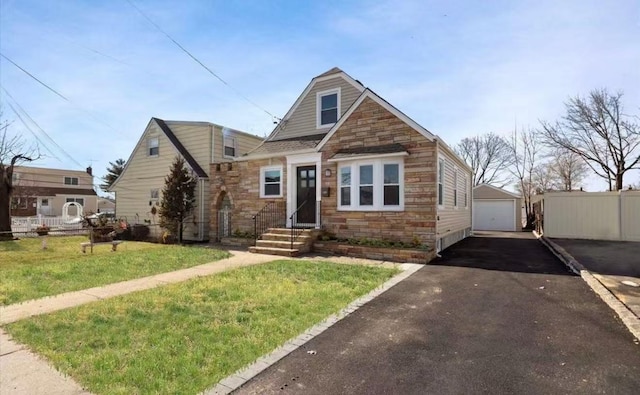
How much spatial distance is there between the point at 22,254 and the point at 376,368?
13307 millimetres

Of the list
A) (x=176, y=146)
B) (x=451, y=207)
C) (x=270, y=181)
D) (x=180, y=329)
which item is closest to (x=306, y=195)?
(x=270, y=181)

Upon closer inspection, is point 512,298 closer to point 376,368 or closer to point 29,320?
point 376,368

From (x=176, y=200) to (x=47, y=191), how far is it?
31659 millimetres

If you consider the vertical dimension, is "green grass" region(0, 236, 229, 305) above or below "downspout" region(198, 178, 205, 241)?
below

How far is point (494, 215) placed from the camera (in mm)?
23688

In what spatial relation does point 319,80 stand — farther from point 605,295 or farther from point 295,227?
point 605,295

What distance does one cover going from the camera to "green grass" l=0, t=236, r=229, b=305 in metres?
6.59

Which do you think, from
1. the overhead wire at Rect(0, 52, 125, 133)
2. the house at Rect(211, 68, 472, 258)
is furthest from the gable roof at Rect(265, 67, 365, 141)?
the overhead wire at Rect(0, 52, 125, 133)

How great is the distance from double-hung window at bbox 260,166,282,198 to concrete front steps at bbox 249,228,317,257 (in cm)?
189

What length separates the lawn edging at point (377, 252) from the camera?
31.1 feet

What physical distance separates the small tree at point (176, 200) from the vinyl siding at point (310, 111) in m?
4.55

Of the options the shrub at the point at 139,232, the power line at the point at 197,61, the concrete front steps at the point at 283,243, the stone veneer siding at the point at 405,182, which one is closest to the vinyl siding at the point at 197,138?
the power line at the point at 197,61

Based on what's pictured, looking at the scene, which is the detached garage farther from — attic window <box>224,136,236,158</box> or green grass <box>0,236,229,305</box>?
green grass <box>0,236,229,305</box>

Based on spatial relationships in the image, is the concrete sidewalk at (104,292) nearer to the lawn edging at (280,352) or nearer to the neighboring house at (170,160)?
the lawn edging at (280,352)
